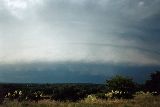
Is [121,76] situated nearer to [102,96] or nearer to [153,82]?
[102,96]

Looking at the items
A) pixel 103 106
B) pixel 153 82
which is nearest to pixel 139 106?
pixel 103 106

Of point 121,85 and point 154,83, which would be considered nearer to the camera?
point 121,85

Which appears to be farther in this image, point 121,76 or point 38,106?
point 121,76

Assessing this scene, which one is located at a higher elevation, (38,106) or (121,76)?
(121,76)

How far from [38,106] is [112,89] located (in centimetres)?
1832

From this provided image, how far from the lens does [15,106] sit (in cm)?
2875

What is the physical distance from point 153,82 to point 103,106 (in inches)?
973

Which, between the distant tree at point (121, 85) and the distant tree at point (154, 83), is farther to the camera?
the distant tree at point (154, 83)

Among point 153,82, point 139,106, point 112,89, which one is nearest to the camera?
point 139,106

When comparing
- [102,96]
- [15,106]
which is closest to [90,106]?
[15,106]

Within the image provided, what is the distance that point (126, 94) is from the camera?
43031mm

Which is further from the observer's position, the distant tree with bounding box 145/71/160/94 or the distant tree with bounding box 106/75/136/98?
the distant tree with bounding box 145/71/160/94

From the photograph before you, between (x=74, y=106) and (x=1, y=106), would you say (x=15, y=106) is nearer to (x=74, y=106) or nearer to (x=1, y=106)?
(x=1, y=106)

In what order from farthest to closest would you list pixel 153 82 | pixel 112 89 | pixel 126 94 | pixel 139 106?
1. pixel 153 82
2. pixel 112 89
3. pixel 126 94
4. pixel 139 106
